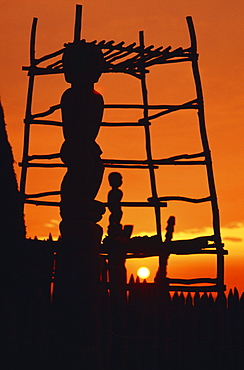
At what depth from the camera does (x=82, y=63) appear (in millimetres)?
5812

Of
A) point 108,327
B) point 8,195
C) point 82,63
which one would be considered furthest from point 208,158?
point 82,63

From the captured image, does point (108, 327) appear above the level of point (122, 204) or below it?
→ below

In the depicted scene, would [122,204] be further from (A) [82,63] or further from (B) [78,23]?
(A) [82,63]

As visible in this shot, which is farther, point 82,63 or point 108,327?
point 108,327

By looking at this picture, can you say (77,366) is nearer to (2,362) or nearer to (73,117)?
(2,362)

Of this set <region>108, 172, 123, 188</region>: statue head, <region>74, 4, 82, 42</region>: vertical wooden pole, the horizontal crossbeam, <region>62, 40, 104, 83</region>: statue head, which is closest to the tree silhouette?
the horizontal crossbeam

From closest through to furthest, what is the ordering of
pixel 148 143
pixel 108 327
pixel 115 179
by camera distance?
1. pixel 108 327
2. pixel 115 179
3. pixel 148 143

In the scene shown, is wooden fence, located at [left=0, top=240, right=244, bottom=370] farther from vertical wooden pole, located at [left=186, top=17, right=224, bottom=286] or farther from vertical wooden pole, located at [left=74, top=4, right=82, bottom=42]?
vertical wooden pole, located at [left=74, top=4, right=82, bottom=42]

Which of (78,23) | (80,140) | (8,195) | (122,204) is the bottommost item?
(80,140)

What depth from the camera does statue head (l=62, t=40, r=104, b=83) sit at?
229 inches

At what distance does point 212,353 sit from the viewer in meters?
7.49

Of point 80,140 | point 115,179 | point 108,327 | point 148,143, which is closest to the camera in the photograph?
point 80,140

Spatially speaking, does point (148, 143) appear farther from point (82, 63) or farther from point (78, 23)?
point (82, 63)

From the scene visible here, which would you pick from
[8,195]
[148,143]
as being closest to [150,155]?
[148,143]
